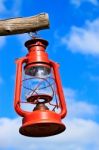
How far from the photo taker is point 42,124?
20.7ft

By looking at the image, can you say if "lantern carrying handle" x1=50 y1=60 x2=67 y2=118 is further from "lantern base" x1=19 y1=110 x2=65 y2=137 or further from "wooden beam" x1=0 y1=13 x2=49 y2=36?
"wooden beam" x1=0 y1=13 x2=49 y2=36

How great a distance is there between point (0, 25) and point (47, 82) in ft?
3.36

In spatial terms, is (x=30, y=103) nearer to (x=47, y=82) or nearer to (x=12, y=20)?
(x=47, y=82)

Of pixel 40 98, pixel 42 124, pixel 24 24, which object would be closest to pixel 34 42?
pixel 24 24

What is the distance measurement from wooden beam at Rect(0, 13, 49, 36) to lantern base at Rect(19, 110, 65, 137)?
1169mm

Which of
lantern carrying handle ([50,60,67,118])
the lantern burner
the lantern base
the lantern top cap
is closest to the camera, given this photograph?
the lantern base

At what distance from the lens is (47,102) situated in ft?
21.7

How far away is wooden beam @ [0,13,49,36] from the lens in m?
7.15

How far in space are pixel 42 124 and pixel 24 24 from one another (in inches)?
55.9

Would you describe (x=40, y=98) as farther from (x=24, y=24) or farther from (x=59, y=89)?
(x=24, y=24)

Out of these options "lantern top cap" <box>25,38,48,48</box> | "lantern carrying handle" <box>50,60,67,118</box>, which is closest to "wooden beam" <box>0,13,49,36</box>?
"lantern top cap" <box>25,38,48,48</box>

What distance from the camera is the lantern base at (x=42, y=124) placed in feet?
20.7

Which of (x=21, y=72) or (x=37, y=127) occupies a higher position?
(x=21, y=72)

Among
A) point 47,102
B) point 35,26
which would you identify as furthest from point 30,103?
point 35,26
